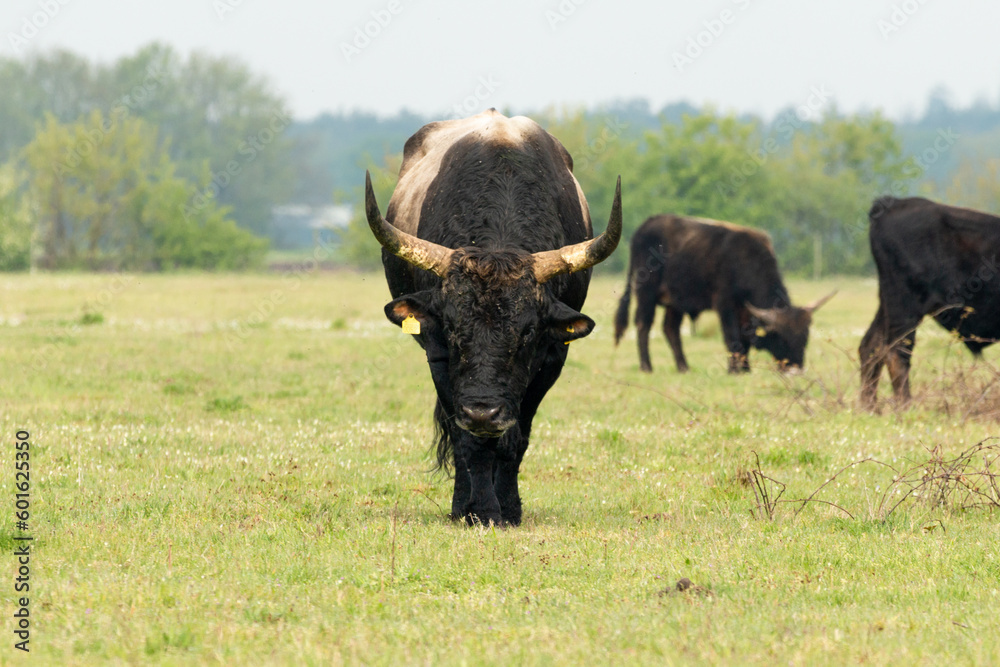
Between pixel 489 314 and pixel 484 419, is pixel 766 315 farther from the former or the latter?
pixel 484 419

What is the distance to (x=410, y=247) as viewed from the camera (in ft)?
23.4

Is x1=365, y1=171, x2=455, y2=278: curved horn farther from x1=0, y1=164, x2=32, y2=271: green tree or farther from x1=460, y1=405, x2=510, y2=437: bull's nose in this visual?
x1=0, y1=164, x2=32, y2=271: green tree

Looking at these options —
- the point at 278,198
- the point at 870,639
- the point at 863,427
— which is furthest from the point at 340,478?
the point at 278,198

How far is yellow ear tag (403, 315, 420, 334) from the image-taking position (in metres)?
7.11

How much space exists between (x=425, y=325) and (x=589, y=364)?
12.2 m

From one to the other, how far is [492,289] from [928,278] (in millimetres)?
8040

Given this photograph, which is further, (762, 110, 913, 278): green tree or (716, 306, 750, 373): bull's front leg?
(762, 110, 913, 278): green tree

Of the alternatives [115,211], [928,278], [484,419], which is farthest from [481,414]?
[115,211]

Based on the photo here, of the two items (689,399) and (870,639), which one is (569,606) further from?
(689,399)

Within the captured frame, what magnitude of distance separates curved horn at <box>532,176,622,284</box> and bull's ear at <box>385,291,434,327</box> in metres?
0.75

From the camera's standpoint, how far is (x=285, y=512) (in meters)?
7.19

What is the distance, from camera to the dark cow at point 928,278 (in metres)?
12.7
